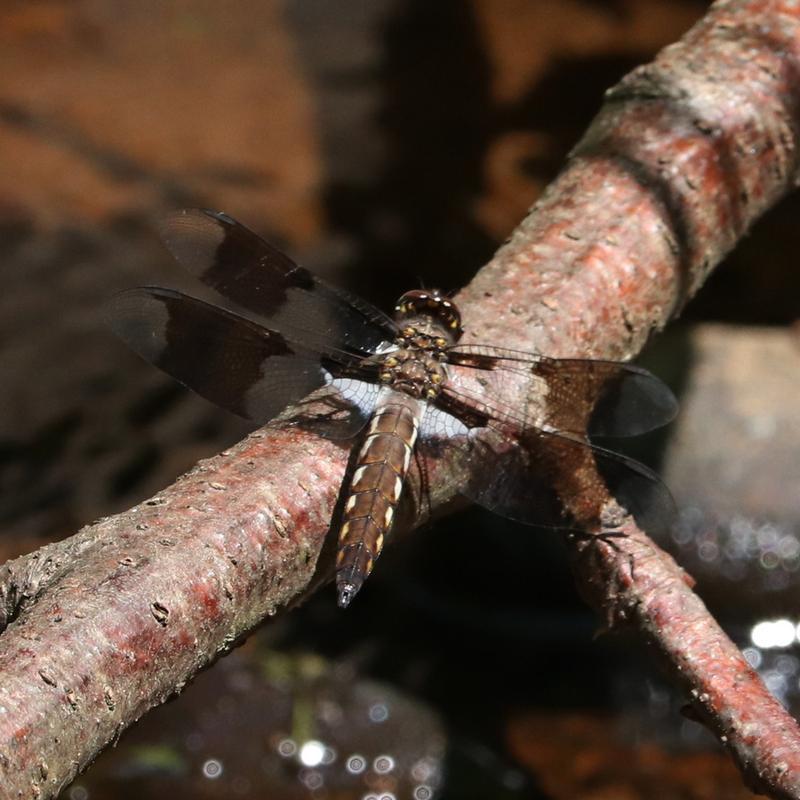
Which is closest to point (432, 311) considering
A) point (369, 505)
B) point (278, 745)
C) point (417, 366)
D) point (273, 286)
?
point (417, 366)

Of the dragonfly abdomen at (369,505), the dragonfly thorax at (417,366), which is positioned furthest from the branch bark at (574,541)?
the dragonfly thorax at (417,366)

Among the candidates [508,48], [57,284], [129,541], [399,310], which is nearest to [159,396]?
[57,284]

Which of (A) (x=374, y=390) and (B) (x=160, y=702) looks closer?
(B) (x=160, y=702)

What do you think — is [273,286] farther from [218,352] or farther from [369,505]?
[369,505]

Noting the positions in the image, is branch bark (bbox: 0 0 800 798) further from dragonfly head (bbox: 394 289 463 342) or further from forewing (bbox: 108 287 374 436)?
forewing (bbox: 108 287 374 436)

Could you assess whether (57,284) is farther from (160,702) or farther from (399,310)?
(160,702)

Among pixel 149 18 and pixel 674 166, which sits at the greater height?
pixel 674 166

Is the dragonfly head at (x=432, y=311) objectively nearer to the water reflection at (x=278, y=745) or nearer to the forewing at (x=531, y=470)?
the forewing at (x=531, y=470)
